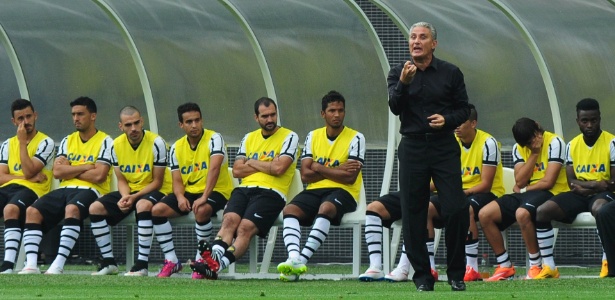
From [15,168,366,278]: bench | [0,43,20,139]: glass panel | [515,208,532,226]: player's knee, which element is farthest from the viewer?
[0,43,20,139]: glass panel

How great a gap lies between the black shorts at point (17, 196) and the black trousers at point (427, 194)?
4748 millimetres

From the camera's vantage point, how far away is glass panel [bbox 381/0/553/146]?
1273cm

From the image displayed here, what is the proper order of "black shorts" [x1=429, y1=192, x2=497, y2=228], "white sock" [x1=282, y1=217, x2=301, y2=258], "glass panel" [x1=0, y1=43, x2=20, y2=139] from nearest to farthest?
"white sock" [x1=282, y1=217, x2=301, y2=258], "black shorts" [x1=429, y1=192, x2=497, y2=228], "glass panel" [x1=0, y1=43, x2=20, y2=139]

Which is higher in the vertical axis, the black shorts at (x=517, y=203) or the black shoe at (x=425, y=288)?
the black shorts at (x=517, y=203)

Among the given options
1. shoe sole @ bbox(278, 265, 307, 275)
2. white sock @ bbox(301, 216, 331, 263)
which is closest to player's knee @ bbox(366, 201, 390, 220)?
white sock @ bbox(301, 216, 331, 263)

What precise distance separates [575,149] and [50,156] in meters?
5.05

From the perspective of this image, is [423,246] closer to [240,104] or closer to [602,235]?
[602,235]

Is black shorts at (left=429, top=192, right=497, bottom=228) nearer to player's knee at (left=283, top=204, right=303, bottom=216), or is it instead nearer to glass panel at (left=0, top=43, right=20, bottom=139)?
player's knee at (left=283, top=204, right=303, bottom=216)

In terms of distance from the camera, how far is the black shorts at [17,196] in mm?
12523

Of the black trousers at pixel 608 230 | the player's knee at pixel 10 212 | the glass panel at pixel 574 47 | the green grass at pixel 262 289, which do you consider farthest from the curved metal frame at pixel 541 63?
the player's knee at pixel 10 212

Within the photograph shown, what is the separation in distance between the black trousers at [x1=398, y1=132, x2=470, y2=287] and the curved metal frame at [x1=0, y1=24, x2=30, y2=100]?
5.70m

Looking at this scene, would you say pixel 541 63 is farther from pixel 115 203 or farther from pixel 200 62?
pixel 115 203

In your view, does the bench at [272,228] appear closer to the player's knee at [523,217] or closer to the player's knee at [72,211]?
the player's knee at [72,211]

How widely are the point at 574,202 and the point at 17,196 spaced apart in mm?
5225
